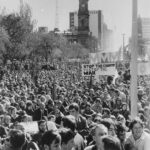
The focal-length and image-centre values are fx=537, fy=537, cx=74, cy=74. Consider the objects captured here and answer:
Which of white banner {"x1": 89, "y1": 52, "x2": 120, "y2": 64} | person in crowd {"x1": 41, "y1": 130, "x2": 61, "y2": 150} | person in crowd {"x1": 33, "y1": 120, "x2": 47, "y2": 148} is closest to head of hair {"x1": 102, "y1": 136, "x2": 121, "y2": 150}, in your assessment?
person in crowd {"x1": 41, "y1": 130, "x2": 61, "y2": 150}

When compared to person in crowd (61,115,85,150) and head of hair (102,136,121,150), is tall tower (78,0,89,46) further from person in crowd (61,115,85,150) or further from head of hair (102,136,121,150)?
head of hair (102,136,121,150)

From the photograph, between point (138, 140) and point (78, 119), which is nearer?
point (138, 140)

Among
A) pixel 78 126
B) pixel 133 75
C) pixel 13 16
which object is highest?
pixel 13 16

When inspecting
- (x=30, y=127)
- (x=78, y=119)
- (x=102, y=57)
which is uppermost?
(x=102, y=57)

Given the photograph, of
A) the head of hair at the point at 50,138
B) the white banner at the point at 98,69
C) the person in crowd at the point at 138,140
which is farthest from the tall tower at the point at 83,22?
the head of hair at the point at 50,138

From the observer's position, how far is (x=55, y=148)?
586 cm

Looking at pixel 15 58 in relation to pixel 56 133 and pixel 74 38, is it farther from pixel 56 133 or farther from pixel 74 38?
pixel 74 38

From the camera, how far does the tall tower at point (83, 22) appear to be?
170375 mm

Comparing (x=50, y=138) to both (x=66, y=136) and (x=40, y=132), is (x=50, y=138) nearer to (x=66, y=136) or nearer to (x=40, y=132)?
(x=66, y=136)

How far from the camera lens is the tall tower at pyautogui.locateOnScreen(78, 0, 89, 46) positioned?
17038 centimetres

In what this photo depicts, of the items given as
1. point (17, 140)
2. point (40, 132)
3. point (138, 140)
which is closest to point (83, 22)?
point (40, 132)

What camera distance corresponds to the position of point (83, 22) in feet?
561

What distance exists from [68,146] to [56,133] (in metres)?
0.45

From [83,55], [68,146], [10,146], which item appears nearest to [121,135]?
[68,146]
